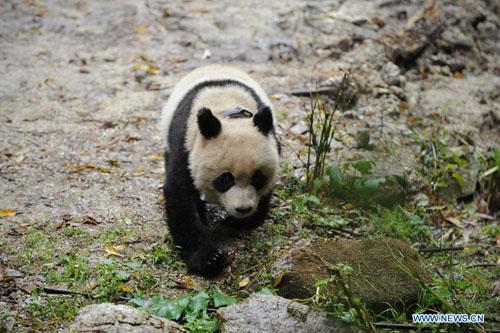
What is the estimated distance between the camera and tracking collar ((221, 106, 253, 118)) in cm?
439

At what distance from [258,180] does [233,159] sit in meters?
0.30

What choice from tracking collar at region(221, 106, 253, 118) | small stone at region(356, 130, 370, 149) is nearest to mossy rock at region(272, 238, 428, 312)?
tracking collar at region(221, 106, 253, 118)

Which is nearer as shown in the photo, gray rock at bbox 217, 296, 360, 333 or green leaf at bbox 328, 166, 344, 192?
gray rock at bbox 217, 296, 360, 333

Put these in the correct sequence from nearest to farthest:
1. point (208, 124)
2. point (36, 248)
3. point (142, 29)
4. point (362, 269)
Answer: point (362, 269), point (208, 124), point (36, 248), point (142, 29)

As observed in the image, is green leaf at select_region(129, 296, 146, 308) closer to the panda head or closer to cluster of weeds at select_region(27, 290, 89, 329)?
cluster of weeds at select_region(27, 290, 89, 329)

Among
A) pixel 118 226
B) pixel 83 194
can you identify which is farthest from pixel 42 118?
pixel 118 226

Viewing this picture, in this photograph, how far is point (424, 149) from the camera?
6.17 metres

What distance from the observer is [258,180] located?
4.23 m

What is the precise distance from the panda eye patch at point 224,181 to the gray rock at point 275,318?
105cm

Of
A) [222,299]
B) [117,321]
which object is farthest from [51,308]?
[222,299]

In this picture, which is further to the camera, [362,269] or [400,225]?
[400,225]

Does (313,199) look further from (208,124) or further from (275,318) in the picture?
(275,318)

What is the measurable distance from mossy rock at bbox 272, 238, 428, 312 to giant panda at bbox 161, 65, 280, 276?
56 centimetres

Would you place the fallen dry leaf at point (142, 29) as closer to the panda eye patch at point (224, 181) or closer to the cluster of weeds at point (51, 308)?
the panda eye patch at point (224, 181)
